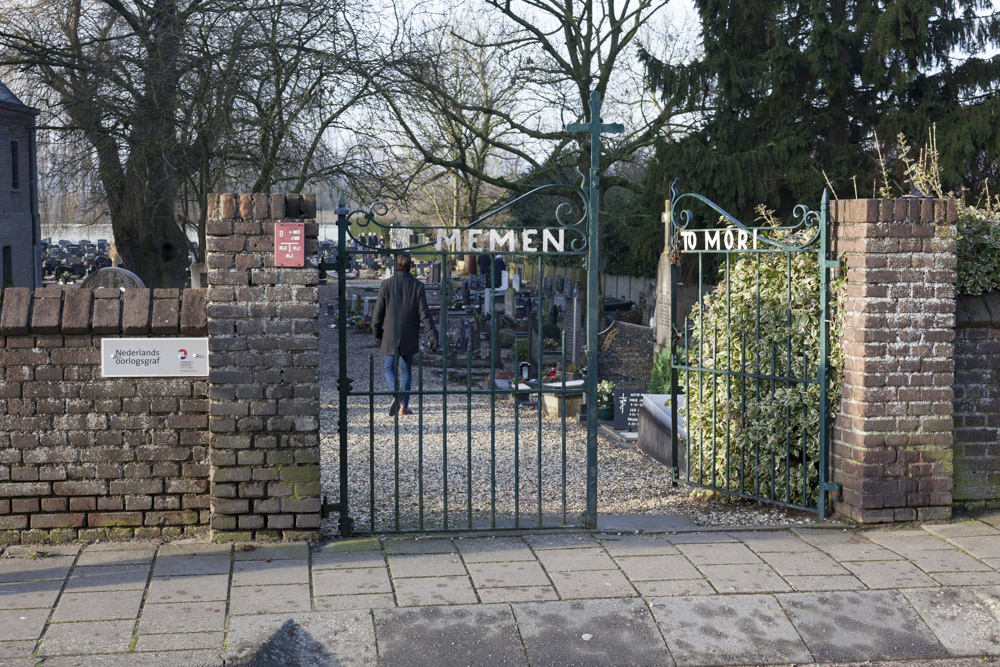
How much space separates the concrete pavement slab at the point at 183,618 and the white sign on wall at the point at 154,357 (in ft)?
4.74

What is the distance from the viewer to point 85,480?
5660mm

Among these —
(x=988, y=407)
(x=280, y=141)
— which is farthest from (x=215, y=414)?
(x=280, y=141)

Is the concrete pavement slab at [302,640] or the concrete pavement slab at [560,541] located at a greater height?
the concrete pavement slab at [560,541]

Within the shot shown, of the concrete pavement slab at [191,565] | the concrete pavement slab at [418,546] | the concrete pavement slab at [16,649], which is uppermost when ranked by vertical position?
the concrete pavement slab at [191,565]

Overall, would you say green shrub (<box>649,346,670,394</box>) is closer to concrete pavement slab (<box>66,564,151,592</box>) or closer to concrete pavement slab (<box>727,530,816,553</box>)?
concrete pavement slab (<box>727,530,816,553</box>)

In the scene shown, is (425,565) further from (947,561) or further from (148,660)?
(947,561)

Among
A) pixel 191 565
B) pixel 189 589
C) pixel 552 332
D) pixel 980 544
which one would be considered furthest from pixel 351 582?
pixel 552 332

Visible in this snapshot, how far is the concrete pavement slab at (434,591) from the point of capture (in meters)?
4.83

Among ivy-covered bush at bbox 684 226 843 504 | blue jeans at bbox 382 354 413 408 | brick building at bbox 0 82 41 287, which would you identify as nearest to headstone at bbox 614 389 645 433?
blue jeans at bbox 382 354 413 408

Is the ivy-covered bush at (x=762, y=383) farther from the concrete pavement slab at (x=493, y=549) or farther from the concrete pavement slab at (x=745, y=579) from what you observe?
the concrete pavement slab at (x=493, y=549)

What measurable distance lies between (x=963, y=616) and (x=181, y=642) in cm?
367

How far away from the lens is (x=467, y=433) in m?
7.93

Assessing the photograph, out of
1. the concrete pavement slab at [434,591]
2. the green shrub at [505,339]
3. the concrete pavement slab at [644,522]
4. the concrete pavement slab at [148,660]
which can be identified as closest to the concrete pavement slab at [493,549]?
the concrete pavement slab at [434,591]

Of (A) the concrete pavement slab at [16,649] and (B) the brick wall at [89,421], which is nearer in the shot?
(A) the concrete pavement slab at [16,649]
